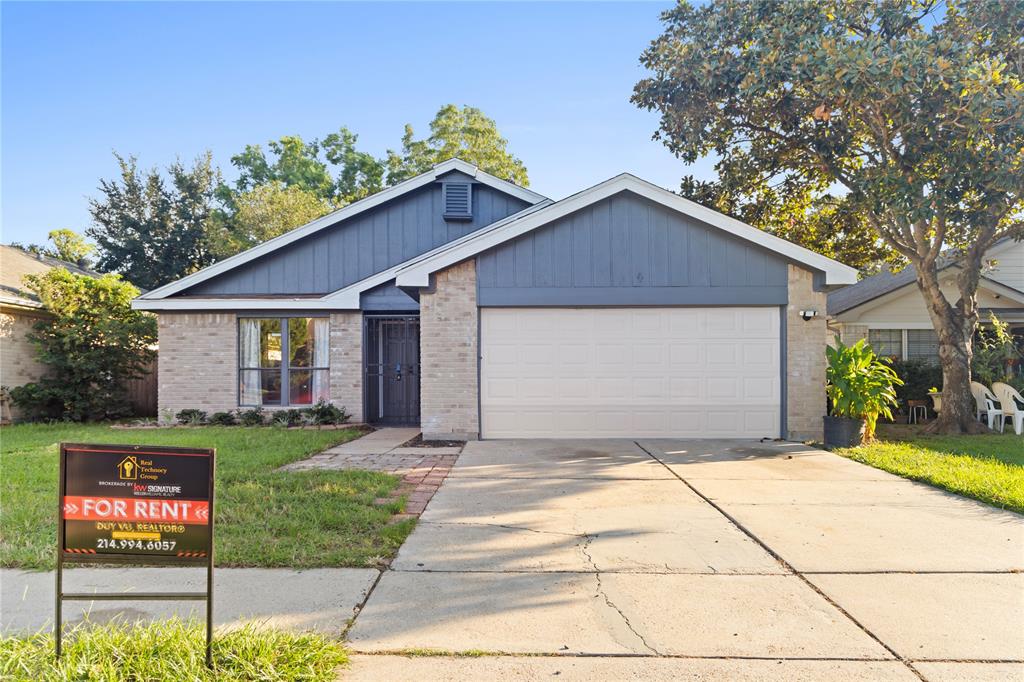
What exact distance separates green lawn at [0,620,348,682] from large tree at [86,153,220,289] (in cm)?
2756

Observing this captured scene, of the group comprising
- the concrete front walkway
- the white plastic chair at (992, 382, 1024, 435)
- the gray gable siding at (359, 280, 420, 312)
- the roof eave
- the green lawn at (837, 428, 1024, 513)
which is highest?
A: the roof eave

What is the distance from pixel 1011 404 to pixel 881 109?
21.8 ft

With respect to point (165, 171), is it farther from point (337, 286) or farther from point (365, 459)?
point (365, 459)

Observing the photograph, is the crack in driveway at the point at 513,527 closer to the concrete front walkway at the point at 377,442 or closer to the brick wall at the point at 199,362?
the concrete front walkway at the point at 377,442

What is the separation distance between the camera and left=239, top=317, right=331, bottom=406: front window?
13.4 m

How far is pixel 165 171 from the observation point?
27.5 metres

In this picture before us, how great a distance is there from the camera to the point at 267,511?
18.6ft

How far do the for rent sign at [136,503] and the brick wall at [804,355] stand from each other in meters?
9.57

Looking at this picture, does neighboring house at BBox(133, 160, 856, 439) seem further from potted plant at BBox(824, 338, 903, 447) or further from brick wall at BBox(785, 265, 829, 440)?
potted plant at BBox(824, 338, 903, 447)

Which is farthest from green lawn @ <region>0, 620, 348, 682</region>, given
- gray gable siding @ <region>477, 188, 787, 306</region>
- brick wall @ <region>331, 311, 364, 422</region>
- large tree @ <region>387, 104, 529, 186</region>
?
large tree @ <region>387, 104, 529, 186</region>

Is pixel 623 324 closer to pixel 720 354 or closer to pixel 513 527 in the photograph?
pixel 720 354

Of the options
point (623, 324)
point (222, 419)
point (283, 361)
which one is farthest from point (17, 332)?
point (623, 324)

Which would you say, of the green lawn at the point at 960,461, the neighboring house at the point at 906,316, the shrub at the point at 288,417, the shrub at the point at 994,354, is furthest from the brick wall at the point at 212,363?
the shrub at the point at 994,354

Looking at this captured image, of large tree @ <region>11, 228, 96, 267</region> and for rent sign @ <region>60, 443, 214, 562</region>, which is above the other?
large tree @ <region>11, 228, 96, 267</region>
